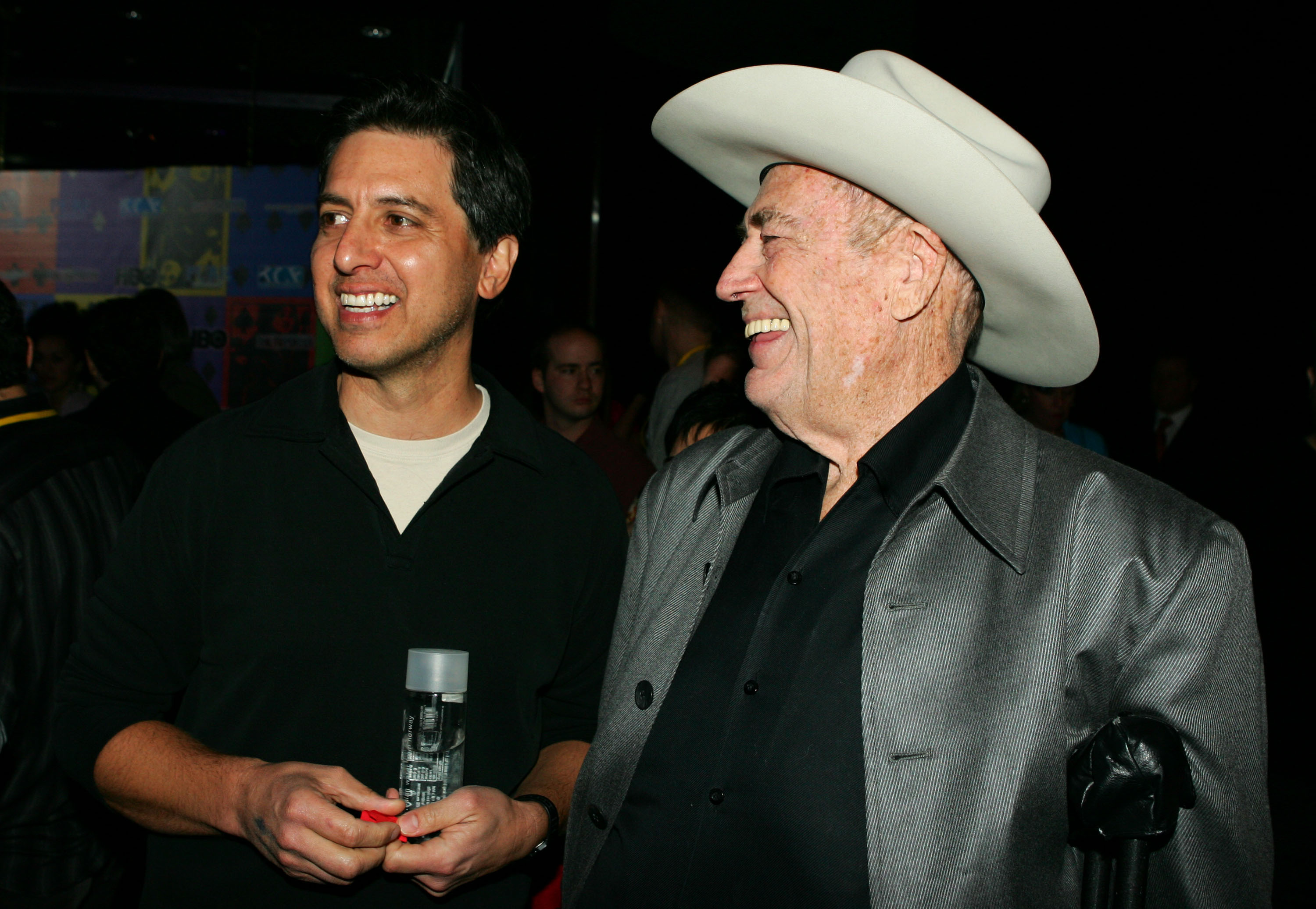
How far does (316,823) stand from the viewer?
135 centimetres

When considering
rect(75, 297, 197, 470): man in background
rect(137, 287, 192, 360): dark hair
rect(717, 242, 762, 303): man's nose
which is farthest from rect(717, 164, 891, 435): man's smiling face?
rect(137, 287, 192, 360): dark hair

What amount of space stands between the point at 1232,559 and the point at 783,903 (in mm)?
815

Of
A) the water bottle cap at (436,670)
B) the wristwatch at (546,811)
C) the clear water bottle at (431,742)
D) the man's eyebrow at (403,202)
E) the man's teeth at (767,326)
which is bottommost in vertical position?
the wristwatch at (546,811)

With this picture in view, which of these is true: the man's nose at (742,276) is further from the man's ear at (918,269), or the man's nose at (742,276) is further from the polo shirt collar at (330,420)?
the polo shirt collar at (330,420)

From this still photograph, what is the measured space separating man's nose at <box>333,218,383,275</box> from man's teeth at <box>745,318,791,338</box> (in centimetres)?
70

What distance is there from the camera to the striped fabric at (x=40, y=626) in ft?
7.12

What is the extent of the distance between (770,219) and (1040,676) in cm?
91

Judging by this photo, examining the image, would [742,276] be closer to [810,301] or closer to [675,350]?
[810,301]

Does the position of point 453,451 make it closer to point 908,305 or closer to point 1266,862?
point 908,305

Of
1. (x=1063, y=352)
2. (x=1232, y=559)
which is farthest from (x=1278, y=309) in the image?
(x=1232, y=559)

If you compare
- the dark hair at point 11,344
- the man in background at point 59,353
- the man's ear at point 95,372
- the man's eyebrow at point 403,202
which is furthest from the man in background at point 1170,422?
the man in background at point 59,353

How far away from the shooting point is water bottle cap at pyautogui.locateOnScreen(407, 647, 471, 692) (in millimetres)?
1416

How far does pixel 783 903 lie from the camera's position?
1.40m

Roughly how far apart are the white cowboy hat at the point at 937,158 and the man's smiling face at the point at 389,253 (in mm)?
531
